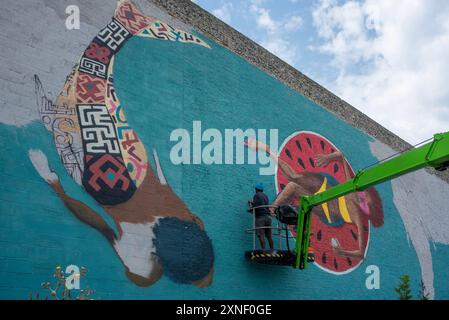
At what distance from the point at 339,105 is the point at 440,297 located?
8.66 m

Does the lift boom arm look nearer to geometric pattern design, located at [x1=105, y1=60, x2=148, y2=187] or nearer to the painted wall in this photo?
the painted wall

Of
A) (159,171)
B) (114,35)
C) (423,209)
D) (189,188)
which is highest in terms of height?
(114,35)

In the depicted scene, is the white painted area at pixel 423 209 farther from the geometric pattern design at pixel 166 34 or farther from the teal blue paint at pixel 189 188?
the geometric pattern design at pixel 166 34

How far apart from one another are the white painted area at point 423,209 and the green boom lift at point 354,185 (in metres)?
8.09

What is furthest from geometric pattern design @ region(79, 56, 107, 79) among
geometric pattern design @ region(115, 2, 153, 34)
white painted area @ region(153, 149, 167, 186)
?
white painted area @ region(153, 149, 167, 186)

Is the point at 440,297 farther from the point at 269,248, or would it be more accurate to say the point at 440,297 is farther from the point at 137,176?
the point at 137,176

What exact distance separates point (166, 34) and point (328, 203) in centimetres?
727

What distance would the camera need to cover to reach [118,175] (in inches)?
442

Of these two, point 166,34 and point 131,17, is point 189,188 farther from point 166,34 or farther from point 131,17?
point 131,17

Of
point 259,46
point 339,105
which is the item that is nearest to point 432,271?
point 339,105

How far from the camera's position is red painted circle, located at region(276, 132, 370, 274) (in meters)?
15.3

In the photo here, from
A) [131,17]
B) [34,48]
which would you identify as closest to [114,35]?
[131,17]

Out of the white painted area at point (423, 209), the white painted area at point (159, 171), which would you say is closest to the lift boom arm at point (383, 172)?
the white painted area at point (159, 171)

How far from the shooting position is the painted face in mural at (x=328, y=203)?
1516cm
